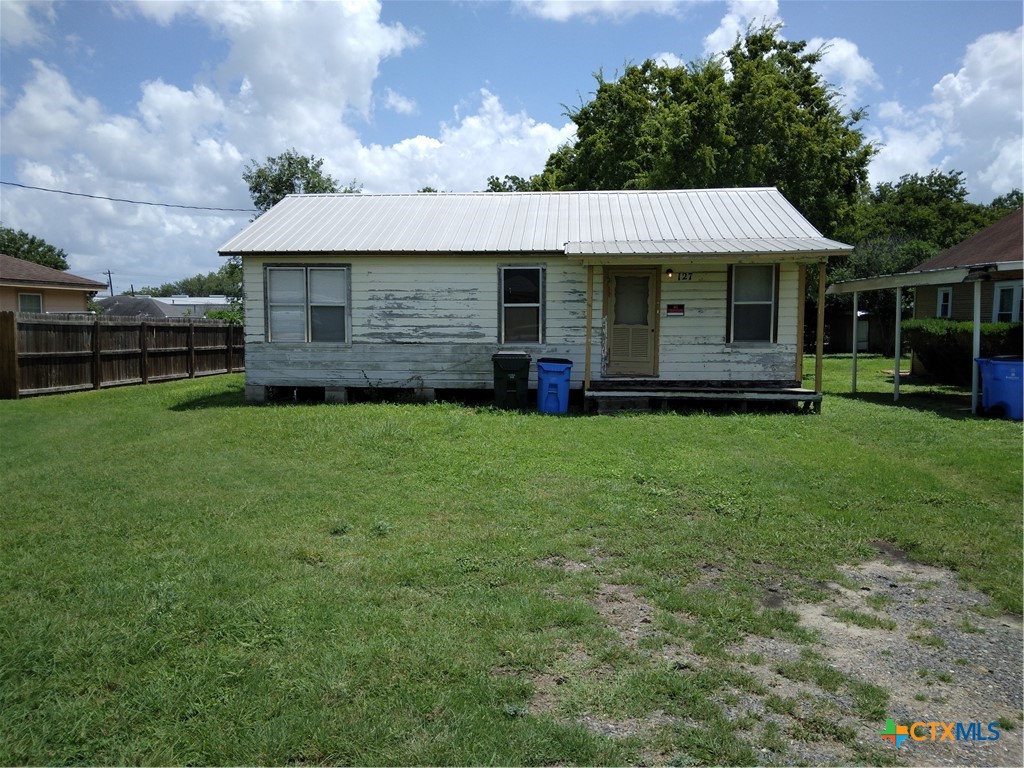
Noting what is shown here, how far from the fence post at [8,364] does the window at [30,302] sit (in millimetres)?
10789

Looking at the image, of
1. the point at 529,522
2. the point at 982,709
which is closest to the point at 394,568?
the point at 529,522

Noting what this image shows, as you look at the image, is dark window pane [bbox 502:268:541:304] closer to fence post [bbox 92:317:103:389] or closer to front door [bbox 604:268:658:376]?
front door [bbox 604:268:658:376]

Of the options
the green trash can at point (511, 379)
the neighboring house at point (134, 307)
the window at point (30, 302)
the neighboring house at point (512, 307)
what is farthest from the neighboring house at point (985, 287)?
the neighboring house at point (134, 307)

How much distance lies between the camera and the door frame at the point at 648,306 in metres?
12.8

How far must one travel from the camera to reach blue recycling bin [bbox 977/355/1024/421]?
35.7ft

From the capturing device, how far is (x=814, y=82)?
25.0m

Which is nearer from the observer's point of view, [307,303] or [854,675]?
[854,675]

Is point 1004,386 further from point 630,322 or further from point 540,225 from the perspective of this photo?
point 540,225

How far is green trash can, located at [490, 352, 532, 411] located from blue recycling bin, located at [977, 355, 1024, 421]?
23.8ft

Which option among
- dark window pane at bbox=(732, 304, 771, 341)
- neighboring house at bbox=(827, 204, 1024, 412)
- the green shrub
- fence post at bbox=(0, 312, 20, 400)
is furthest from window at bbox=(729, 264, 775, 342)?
fence post at bbox=(0, 312, 20, 400)

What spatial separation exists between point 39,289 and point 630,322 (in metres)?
21.3

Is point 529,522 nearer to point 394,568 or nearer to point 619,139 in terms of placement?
point 394,568

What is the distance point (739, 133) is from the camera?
22453 millimetres

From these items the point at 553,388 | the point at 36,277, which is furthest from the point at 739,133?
the point at 36,277
